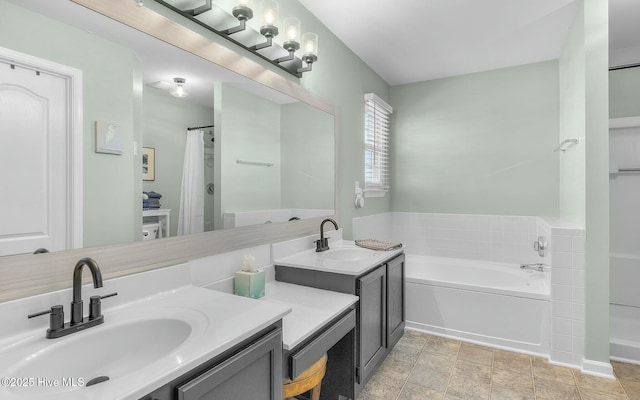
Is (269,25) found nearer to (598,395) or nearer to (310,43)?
(310,43)

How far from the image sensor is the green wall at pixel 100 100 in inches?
40.9

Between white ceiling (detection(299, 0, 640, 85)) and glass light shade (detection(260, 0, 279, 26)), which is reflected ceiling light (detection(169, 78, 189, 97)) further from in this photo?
white ceiling (detection(299, 0, 640, 85))

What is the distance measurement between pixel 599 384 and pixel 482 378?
2.50 feet

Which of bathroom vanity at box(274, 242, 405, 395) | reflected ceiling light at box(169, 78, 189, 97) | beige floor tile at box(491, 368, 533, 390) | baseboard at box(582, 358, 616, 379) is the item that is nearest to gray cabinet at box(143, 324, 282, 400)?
bathroom vanity at box(274, 242, 405, 395)

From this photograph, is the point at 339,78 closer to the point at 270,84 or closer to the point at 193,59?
the point at 270,84

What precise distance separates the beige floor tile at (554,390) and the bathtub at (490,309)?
0.41 meters

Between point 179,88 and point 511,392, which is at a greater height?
point 179,88

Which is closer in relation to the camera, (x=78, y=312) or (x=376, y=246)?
(x=78, y=312)

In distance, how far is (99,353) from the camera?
103 centimetres

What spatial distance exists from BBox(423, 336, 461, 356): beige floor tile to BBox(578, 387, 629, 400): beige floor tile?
79cm

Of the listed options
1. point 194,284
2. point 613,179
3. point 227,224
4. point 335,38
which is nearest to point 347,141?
point 335,38

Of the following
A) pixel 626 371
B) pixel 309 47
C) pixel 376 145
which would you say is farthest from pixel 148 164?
pixel 626 371

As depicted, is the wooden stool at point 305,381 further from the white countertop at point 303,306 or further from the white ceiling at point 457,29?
the white ceiling at point 457,29

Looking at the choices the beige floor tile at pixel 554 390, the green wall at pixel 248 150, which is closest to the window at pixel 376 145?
the green wall at pixel 248 150
